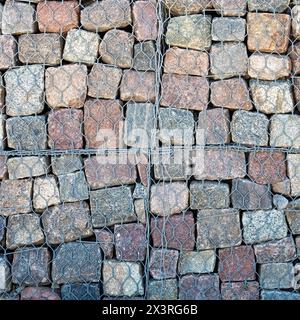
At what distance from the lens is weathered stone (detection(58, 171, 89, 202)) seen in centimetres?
191

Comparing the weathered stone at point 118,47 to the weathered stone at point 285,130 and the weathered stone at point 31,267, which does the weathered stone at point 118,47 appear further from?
the weathered stone at point 31,267

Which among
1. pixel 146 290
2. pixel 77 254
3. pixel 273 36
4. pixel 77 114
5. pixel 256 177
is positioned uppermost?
pixel 273 36

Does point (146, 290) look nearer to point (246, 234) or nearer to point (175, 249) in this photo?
point (175, 249)

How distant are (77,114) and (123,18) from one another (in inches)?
19.1

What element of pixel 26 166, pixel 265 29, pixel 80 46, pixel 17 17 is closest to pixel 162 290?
pixel 26 166

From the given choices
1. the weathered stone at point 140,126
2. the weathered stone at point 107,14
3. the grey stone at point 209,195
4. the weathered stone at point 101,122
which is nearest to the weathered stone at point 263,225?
the grey stone at point 209,195

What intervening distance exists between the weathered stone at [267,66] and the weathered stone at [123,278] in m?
1.03

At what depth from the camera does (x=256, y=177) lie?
193 centimetres

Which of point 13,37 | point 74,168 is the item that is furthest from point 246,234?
point 13,37

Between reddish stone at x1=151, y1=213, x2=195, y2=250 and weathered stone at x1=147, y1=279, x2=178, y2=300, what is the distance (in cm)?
16

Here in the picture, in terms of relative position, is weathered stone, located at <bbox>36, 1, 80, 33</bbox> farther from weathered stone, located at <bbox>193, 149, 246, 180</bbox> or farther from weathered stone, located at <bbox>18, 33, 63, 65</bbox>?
weathered stone, located at <bbox>193, 149, 246, 180</bbox>

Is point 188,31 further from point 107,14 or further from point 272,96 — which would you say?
point 272,96

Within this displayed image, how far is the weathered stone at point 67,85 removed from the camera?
6.26 ft

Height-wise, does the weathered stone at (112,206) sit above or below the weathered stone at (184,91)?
below
